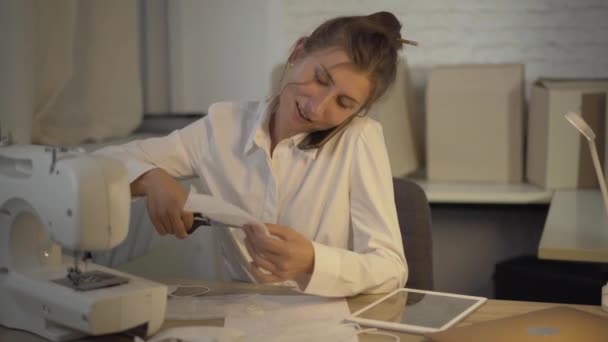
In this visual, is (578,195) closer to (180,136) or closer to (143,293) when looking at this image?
(180,136)

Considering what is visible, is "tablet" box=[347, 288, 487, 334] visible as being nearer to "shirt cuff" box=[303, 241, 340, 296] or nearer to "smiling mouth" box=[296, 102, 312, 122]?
"shirt cuff" box=[303, 241, 340, 296]

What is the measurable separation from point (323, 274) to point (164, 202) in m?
0.31

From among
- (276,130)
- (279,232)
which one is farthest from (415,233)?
(279,232)

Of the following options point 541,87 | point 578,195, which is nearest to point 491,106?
point 541,87

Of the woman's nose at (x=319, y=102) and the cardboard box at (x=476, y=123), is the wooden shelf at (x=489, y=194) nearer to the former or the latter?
the cardboard box at (x=476, y=123)

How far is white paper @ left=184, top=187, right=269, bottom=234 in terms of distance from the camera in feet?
4.54

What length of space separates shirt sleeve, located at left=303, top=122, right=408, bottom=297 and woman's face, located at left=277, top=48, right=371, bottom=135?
0.11m

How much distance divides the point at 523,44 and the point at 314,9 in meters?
0.83

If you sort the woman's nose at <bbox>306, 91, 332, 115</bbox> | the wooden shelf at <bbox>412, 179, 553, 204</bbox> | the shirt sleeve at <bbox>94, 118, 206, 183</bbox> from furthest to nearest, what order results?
the wooden shelf at <bbox>412, 179, 553, 204</bbox> < the shirt sleeve at <bbox>94, 118, 206, 183</bbox> < the woman's nose at <bbox>306, 91, 332, 115</bbox>

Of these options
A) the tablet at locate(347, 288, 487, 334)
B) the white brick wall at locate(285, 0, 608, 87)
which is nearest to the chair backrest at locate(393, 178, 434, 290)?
the tablet at locate(347, 288, 487, 334)

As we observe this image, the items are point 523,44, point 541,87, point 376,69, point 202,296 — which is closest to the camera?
point 202,296

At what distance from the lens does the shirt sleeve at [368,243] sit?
1504 millimetres

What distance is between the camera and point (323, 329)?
4.45 feet

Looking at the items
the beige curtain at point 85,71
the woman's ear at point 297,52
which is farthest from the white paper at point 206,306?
the beige curtain at point 85,71
